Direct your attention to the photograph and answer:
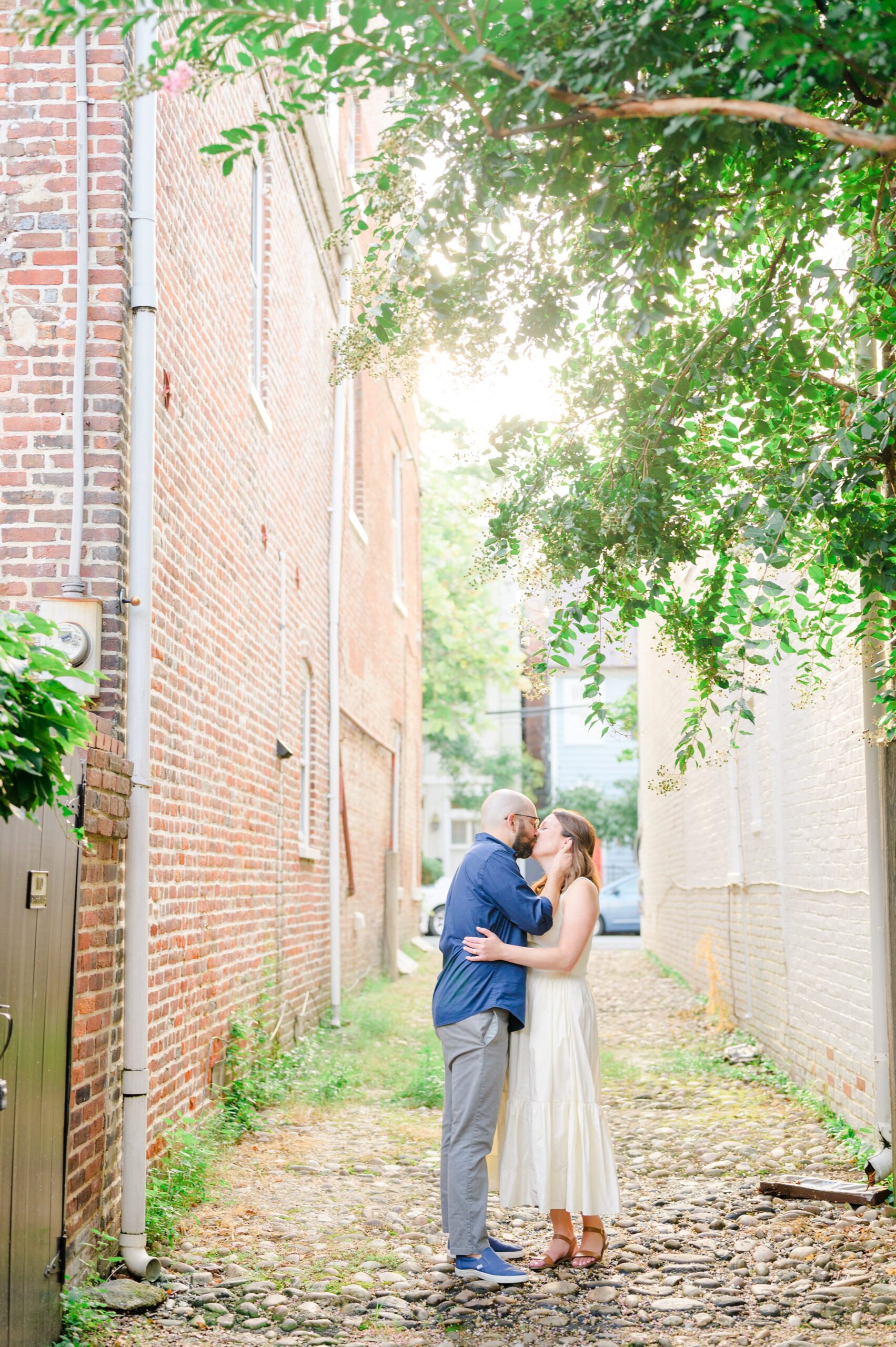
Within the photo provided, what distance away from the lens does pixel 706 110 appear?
323cm

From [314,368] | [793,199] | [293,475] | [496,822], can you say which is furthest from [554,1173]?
[314,368]

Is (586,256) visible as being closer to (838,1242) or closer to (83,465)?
(83,465)

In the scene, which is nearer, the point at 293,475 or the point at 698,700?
the point at 698,700

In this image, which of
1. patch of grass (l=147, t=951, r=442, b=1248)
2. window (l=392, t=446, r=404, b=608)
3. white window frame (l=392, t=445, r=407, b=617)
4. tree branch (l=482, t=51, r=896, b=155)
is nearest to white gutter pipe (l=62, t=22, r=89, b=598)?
tree branch (l=482, t=51, r=896, b=155)

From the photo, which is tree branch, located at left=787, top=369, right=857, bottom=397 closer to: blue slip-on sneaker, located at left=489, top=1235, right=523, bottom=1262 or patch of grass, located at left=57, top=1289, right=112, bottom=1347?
blue slip-on sneaker, located at left=489, top=1235, right=523, bottom=1262

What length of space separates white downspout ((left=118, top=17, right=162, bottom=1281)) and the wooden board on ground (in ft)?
9.78

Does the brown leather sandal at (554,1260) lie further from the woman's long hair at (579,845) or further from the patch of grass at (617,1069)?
the patch of grass at (617,1069)

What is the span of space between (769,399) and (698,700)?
173cm

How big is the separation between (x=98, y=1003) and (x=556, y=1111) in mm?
1845

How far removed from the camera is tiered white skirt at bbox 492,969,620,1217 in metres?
4.98

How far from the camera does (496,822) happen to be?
5324 mm

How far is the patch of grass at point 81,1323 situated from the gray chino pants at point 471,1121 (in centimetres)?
134

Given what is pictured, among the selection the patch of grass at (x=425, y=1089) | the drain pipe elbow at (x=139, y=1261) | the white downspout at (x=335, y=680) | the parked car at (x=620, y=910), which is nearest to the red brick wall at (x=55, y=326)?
the drain pipe elbow at (x=139, y=1261)

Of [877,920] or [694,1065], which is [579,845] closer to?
[877,920]
